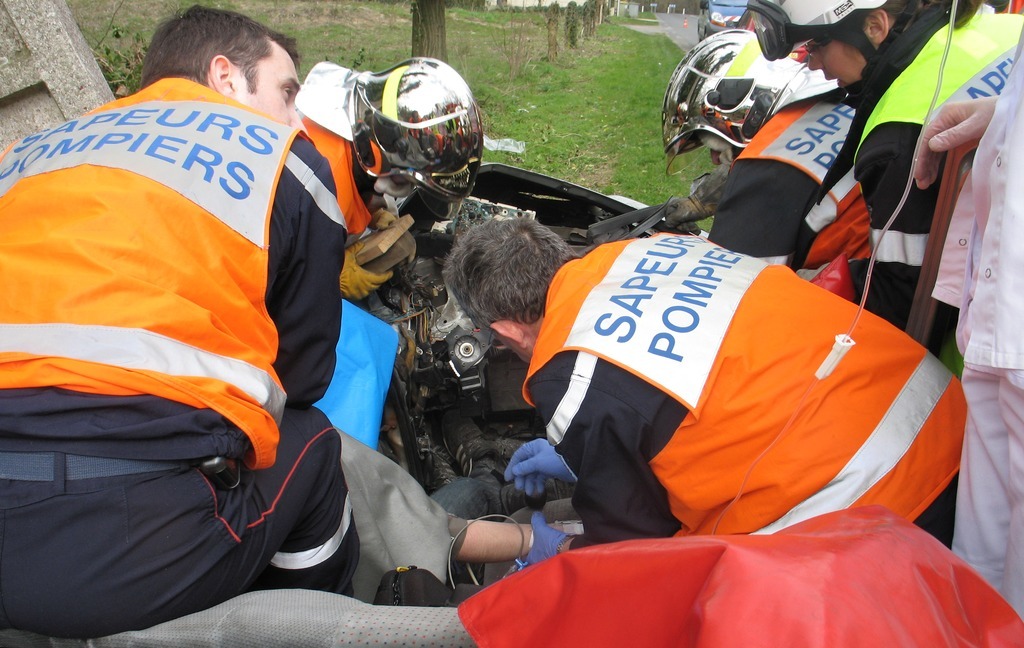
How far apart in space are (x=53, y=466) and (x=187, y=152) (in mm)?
665

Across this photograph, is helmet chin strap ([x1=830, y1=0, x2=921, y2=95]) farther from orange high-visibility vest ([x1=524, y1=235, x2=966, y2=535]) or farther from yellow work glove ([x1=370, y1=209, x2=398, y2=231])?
yellow work glove ([x1=370, y1=209, x2=398, y2=231])

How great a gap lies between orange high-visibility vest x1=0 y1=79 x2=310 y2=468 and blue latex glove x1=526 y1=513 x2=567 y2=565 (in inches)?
43.0

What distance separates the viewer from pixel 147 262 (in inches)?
49.7

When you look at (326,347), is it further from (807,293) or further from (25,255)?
(807,293)

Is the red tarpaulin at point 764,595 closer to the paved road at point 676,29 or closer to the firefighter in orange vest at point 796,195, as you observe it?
the firefighter in orange vest at point 796,195

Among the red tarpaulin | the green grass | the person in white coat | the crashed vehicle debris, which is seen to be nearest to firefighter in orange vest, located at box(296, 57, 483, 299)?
the crashed vehicle debris

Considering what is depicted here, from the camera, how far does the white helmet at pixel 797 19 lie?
2.11 meters

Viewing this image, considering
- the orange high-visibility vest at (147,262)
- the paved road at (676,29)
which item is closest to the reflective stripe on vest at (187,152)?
the orange high-visibility vest at (147,262)

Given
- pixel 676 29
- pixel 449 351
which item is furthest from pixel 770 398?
pixel 676 29

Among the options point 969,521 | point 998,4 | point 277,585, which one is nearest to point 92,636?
point 277,585

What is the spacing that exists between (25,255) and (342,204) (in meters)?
1.59

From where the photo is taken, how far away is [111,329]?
1201mm

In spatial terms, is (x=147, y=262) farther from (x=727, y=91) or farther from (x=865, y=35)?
(x=727, y=91)

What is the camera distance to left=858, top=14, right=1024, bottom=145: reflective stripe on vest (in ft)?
5.96
